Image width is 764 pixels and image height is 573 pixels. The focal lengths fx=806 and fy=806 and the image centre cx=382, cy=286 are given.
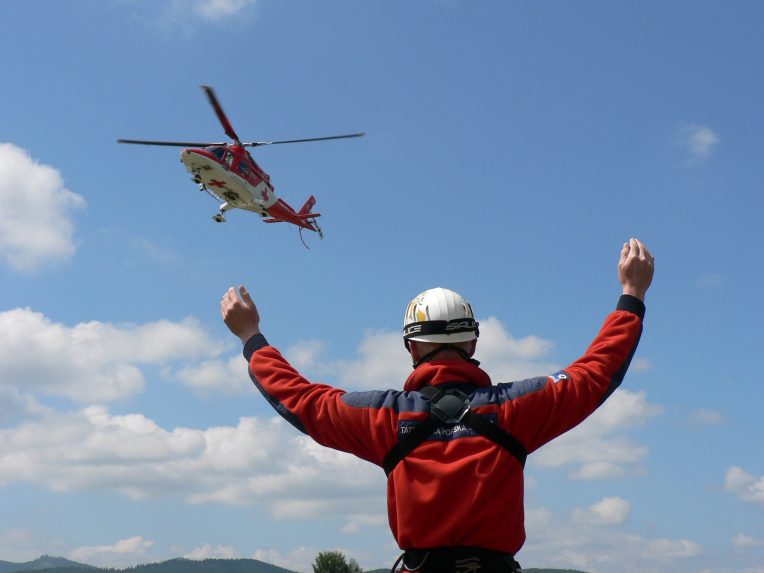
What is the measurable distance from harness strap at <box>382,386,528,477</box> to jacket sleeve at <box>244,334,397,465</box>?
92 mm

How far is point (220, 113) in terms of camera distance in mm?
43781

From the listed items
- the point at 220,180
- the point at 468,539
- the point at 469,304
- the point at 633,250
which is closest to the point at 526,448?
the point at 468,539

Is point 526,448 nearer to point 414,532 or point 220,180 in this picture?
point 414,532

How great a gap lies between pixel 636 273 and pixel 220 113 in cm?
4108

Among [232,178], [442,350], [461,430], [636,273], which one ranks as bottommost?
[461,430]

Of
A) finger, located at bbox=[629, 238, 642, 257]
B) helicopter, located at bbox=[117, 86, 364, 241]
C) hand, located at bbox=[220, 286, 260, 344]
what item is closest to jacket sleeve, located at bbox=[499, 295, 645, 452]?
finger, located at bbox=[629, 238, 642, 257]

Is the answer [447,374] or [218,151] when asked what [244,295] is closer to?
[447,374]

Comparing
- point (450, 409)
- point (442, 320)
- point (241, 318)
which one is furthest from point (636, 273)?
point (241, 318)

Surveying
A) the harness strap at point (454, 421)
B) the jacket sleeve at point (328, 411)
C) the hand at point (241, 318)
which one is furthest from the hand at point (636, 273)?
the hand at point (241, 318)

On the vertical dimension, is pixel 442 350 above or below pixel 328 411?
above

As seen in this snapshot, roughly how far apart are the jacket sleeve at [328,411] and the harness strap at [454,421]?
9 cm

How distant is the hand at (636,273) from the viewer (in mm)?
5137

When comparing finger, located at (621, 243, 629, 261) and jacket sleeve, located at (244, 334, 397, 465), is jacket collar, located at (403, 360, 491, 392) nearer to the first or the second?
jacket sleeve, located at (244, 334, 397, 465)

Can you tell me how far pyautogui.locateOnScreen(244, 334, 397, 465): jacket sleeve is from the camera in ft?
15.0
